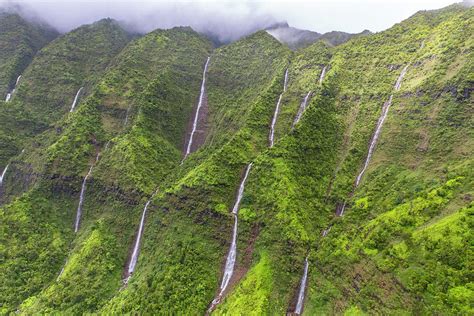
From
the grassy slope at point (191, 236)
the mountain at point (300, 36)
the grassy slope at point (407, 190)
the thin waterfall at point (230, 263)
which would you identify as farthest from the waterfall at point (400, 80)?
the mountain at point (300, 36)

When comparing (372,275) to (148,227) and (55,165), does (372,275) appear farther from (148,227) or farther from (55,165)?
(55,165)

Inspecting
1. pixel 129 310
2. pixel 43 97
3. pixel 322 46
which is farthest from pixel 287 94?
pixel 43 97

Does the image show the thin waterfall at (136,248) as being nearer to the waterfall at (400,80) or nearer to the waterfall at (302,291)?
the waterfall at (302,291)

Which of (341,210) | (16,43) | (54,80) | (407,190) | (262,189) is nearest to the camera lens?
(407,190)

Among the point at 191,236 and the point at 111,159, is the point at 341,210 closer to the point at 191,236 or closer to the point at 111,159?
the point at 191,236

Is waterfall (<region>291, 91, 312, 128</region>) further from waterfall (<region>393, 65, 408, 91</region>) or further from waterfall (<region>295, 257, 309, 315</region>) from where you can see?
waterfall (<region>295, 257, 309, 315</region>)

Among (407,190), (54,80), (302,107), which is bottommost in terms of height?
(407,190)

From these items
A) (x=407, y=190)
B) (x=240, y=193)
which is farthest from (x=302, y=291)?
(x=407, y=190)
